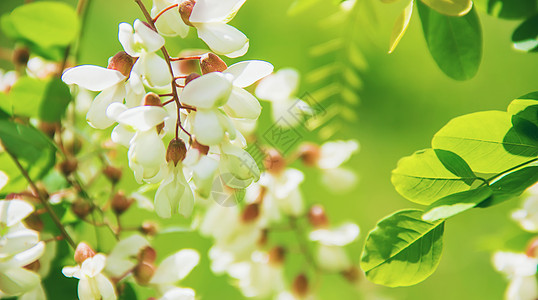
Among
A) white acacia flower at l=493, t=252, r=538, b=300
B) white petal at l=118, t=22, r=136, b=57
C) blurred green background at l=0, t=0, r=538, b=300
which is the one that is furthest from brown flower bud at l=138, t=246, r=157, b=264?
blurred green background at l=0, t=0, r=538, b=300

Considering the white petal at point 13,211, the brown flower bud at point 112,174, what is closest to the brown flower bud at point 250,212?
the brown flower bud at point 112,174

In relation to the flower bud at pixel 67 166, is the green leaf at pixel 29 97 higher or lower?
higher

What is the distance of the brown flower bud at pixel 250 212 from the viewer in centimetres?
63

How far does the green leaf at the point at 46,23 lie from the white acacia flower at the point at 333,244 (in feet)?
1.21

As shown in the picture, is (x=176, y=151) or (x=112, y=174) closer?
(x=176, y=151)

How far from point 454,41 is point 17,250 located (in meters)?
0.39

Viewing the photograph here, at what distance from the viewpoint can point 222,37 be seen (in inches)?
14.0

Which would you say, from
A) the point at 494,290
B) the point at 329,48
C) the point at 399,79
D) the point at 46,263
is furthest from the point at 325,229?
the point at 399,79

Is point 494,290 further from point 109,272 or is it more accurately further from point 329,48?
point 109,272

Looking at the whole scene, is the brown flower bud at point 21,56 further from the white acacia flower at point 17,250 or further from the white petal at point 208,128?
the white petal at point 208,128

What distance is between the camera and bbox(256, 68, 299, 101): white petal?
602mm

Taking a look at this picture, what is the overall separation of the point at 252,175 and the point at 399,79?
1123mm

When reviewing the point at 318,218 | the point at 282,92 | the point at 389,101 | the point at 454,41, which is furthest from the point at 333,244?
the point at 389,101

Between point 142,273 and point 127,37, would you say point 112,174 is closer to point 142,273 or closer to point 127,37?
point 142,273
